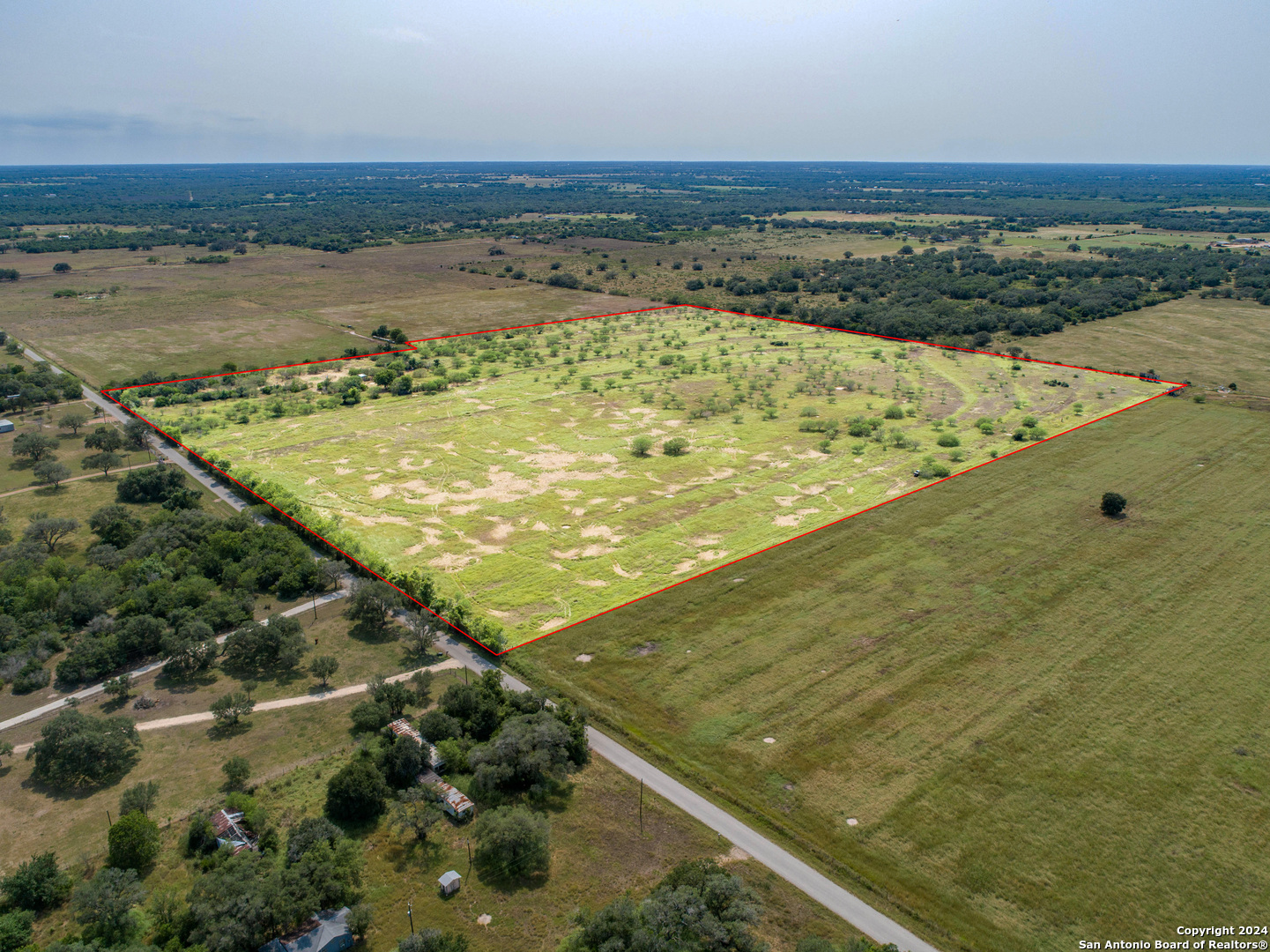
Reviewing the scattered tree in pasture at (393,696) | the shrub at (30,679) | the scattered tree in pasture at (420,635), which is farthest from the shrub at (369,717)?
the shrub at (30,679)

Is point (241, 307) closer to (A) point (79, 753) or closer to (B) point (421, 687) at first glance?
(A) point (79, 753)

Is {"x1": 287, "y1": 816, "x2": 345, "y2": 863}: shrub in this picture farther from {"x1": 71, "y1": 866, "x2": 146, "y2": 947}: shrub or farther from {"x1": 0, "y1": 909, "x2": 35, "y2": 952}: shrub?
{"x1": 0, "y1": 909, "x2": 35, "y2": 952}: shrub

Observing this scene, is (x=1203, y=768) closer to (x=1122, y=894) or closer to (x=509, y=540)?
(x=1122, y=894)

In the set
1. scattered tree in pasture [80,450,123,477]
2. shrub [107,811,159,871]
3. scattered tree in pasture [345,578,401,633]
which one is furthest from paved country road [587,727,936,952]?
scattered tree in pasture [80,450,123,477]

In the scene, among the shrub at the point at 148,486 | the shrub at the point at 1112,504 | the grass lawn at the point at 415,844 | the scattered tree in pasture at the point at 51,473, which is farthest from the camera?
the scattered tree in pasture at the point at 51,473

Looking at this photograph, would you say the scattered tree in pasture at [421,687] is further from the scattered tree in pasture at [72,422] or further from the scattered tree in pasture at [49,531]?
the scattered tree in pasture at [72,422]

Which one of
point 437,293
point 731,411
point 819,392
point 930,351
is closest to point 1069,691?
point 731,411
